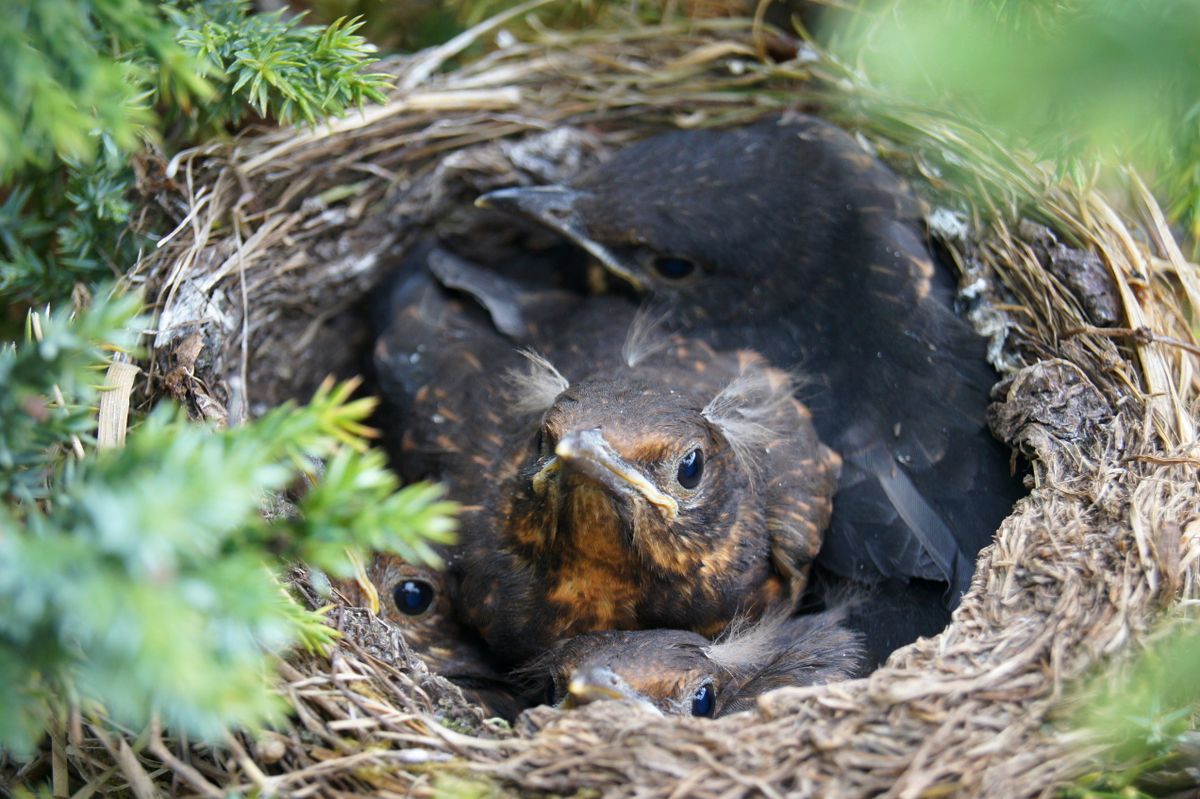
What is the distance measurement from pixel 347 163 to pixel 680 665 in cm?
166

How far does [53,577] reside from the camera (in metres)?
0.90

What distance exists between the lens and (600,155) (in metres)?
2.94

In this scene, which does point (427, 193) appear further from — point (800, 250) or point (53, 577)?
point (53, 577)

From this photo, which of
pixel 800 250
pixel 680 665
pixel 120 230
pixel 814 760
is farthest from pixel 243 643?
pixel 800 250

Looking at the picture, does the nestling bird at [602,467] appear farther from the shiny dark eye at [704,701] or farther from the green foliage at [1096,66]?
the green foliage at [1096,66]

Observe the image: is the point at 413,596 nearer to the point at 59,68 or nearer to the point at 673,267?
the point at 673,267

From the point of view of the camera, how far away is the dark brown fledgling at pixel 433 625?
2.23 m

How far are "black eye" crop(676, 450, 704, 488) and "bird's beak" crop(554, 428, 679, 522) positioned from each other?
0.11m

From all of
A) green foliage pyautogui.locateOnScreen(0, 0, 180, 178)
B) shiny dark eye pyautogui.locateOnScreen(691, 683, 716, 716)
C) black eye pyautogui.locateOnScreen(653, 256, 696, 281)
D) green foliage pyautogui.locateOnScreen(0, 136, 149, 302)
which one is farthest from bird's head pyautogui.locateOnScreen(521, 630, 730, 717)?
green foliage pyautogui.locateOnScreen(0, 136, 149, 302)

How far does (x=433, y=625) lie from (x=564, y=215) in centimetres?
109

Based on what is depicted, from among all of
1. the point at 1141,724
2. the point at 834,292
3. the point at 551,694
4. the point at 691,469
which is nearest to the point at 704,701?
the point at 551,694

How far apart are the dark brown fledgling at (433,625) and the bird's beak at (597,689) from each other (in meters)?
0.50

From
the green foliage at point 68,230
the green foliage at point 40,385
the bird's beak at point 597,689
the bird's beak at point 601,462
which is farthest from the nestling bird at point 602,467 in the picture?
the green foliage at point 40,385

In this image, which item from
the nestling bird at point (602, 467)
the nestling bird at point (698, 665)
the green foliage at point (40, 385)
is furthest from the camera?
the nestling bird at point (602, 467)
